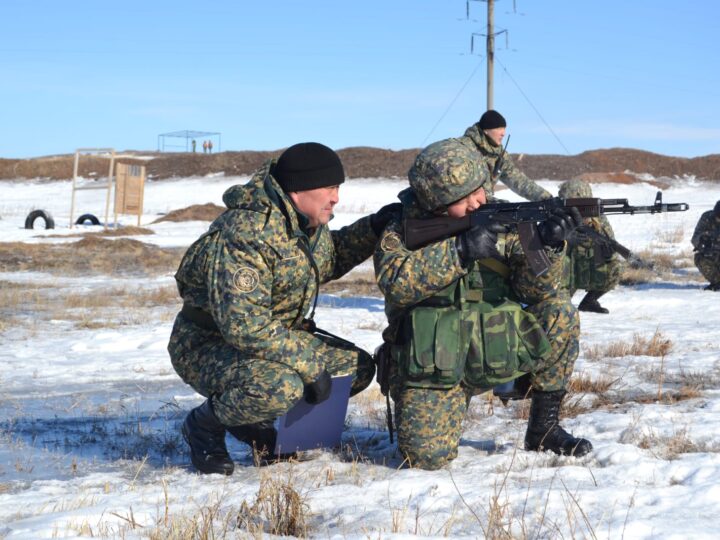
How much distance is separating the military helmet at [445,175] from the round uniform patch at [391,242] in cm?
24

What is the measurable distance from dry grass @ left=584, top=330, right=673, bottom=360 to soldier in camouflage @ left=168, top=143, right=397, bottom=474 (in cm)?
331

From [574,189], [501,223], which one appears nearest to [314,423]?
[501,223]

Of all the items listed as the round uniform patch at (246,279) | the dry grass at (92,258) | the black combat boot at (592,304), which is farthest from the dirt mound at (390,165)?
the round uniform patch at (246,279)

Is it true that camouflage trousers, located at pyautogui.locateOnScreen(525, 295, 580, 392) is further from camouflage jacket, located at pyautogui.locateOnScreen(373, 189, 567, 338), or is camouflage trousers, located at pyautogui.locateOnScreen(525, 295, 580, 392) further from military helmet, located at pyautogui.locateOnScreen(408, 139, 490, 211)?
military helmet, located at pyautogui.locateOnScreen(408, 139, 490, 211)

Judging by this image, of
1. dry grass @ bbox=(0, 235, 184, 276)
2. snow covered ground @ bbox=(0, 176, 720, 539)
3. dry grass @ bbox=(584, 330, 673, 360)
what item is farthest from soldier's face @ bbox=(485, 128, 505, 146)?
dry grass @ bbox=(0, 235, 184, 276)

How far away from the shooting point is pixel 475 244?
4.27 metres

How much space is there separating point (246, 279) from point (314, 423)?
0.85m

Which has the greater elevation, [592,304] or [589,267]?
[589,267]

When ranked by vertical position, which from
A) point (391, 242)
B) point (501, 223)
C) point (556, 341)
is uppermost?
point (501, 223)

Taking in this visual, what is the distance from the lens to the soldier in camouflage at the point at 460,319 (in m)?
4.32

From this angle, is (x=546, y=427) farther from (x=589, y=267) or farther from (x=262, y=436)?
(x=589, y=267)

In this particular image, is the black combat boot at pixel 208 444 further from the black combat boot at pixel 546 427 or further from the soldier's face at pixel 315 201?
the black combat boot at pixel 546 427

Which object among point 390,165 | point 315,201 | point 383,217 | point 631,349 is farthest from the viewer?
point 390,165

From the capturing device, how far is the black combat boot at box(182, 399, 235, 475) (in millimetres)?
4367
